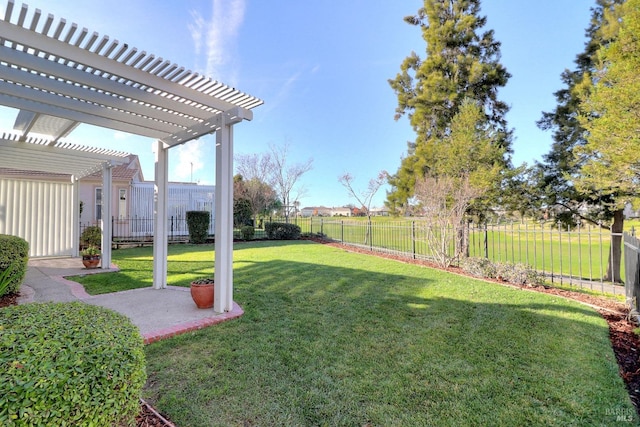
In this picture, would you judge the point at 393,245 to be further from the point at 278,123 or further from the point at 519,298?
the point at 278,123

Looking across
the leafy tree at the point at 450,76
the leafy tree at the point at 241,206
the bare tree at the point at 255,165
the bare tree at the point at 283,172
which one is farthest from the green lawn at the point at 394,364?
the bare tree at the point at 255,165

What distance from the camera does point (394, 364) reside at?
2.91 m

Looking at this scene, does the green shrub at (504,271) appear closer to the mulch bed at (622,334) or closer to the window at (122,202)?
the mulch bed at (622,334)

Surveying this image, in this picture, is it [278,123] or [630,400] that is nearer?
[630,400]

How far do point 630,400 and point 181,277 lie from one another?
24.4 ft

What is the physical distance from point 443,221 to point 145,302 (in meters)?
7.61

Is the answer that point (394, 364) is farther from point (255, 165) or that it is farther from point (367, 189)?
point (255, 165)

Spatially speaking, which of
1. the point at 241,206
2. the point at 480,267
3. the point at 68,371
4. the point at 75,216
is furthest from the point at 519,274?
the point at 241,206

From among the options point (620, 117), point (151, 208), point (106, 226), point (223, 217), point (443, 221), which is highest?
point (620, 117)

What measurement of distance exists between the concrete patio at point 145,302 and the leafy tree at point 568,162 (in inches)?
473

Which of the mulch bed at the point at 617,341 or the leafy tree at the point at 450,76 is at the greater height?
the leafy tree at the point at 450,76

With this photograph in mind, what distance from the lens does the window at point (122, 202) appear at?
48.3 feet

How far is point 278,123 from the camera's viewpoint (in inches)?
779

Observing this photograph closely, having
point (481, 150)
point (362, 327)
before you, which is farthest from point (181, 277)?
point (481, 150)
